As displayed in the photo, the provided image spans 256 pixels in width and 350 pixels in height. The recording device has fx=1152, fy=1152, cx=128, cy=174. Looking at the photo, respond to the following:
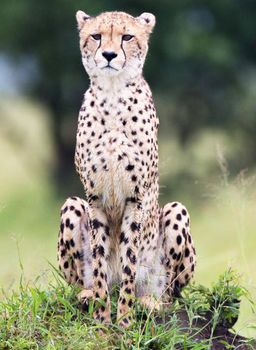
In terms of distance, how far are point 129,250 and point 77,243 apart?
1.00 ft

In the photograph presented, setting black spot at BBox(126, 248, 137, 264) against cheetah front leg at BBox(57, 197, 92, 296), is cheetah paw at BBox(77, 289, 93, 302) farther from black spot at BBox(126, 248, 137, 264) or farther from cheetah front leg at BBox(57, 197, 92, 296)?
black spot at BBox(126, 248, 137, 264)

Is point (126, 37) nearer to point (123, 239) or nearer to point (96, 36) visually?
Answer: point (96, 36)

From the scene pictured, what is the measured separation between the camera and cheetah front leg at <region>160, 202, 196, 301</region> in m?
5.36

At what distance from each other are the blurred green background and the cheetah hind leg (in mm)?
7586

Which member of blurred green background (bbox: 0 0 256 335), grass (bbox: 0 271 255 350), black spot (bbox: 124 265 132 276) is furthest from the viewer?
blurred green background (bbox: 0 0 256 335)

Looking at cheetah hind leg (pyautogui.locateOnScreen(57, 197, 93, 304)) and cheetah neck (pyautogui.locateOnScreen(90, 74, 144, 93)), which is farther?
cheetah hind leg (pyautogui.locateOnScreen(57, 197, 93, 304))

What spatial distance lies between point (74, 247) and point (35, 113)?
389 inches

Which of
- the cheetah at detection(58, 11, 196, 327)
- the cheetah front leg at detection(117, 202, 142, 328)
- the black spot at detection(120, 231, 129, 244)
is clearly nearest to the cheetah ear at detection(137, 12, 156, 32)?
the cheetah at detection(58, 11, 196, 327)

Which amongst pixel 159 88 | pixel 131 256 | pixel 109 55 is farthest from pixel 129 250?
pixel 159 88

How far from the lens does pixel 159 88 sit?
14.3 metres

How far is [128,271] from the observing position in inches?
201

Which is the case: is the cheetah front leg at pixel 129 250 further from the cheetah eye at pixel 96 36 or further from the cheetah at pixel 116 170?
the cheetah eye at pixel 96 36

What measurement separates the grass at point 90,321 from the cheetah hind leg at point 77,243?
8 cm

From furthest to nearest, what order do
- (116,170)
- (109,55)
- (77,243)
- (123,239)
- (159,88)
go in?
(159,88), (77,243), (123,239), (116,170), (109,55)
